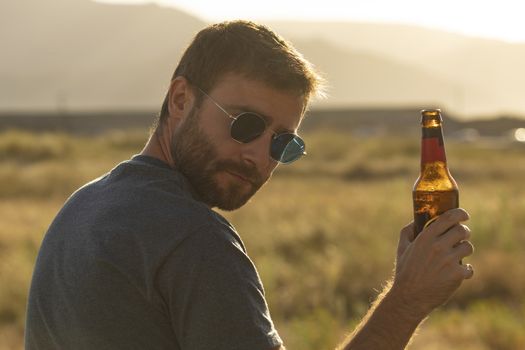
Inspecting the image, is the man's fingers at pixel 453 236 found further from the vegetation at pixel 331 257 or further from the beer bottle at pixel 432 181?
the vegetation at pixel 331 257

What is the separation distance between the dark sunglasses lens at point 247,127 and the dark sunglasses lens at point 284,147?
0.06m

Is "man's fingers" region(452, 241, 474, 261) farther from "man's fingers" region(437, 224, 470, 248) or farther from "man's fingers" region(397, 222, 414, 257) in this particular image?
"man's fingers" region(397, 222, 414, 257)

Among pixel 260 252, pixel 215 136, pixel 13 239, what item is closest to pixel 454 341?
pixel 260 252

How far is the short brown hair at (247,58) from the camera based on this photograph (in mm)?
2096

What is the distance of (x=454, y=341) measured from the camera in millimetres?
7309

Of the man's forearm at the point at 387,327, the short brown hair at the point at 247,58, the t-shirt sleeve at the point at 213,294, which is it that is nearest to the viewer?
the t-shirt sleeve at the point at 213,294

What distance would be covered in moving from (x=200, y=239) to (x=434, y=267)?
591mm

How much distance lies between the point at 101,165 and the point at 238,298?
25.3m

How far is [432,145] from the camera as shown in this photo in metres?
2.32

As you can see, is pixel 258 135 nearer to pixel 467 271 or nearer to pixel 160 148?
pixel 160 148

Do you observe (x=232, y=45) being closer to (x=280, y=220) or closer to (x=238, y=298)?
(x=238, y=298)

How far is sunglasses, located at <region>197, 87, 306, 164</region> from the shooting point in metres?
2.16

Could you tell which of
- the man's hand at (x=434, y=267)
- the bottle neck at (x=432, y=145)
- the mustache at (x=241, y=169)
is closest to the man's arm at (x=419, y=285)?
the man's hand at (x=434, y=267)

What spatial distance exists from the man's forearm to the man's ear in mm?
698
